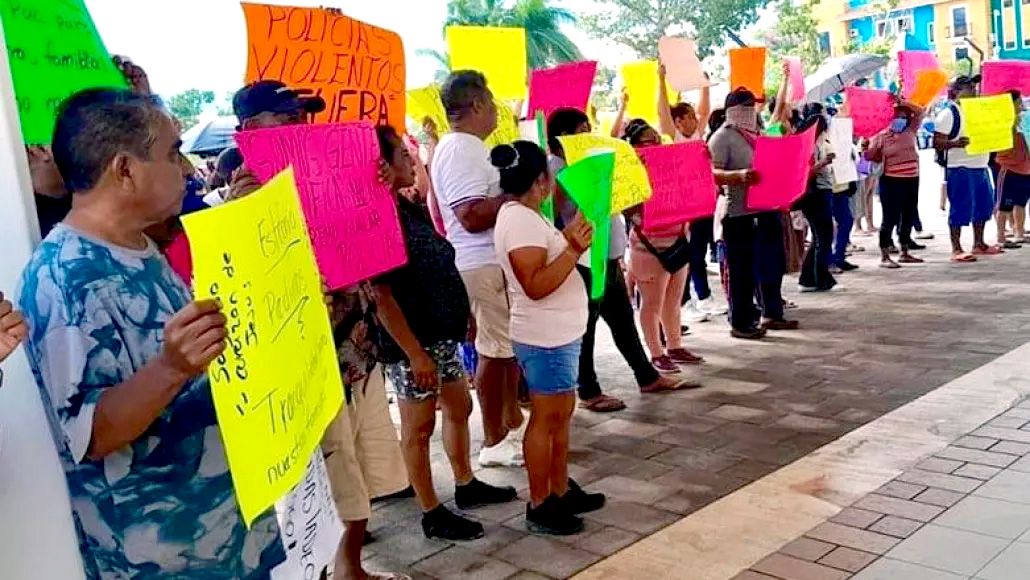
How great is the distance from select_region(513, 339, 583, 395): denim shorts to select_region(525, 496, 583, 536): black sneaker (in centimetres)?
46

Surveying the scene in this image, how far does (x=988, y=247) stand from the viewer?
373 inches

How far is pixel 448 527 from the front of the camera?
3.73 metres

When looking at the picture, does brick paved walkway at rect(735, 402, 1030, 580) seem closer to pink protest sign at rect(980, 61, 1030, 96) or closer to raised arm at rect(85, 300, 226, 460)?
raised arm at rect(85, 300, 226, 460)

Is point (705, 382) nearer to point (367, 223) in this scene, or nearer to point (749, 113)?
point (749, 113)

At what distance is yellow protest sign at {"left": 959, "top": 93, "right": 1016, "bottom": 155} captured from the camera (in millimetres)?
8438

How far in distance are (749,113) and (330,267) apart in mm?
4428

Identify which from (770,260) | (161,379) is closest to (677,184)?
(770,260)

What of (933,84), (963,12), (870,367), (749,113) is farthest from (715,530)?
(963,12)

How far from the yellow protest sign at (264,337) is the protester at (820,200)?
21.6 feet

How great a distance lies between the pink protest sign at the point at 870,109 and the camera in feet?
29.3

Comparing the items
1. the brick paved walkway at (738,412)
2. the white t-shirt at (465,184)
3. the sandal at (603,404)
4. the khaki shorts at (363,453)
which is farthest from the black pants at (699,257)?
the khaki shorts at (363,453)

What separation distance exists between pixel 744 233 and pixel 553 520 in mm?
3712

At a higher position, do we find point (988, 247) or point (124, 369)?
point (124, 369)

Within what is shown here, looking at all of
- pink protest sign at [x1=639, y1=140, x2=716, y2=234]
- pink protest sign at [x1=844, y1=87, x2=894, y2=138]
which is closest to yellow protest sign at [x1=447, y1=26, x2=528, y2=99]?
pink protest sign at [x1=639, y1=140, x2=716, y2=234]
